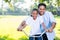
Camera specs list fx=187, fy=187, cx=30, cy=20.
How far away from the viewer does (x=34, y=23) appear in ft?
7.04

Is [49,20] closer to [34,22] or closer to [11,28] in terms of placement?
[34,22]

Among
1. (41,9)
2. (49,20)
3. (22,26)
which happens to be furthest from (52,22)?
(22,26)

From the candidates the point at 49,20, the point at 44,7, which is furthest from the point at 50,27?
the point at 44,7

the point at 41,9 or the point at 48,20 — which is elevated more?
the point at 41,9

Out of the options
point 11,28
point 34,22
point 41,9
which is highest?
point 41,9

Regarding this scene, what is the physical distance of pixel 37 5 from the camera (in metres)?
2.26

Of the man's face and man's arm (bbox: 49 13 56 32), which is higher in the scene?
the man's face

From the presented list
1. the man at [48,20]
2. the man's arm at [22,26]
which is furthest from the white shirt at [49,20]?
the man's arm at [22,26]

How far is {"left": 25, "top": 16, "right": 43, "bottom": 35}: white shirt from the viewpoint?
7.07ft

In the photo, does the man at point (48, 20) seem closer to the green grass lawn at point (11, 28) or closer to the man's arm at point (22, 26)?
the green grass lawn at point (11, 28)

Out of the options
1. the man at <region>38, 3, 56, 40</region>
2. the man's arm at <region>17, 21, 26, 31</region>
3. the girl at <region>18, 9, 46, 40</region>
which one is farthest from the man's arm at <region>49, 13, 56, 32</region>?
the man's arm at <region>17, 21, 26, 31</region>

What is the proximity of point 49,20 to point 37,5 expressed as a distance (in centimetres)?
24

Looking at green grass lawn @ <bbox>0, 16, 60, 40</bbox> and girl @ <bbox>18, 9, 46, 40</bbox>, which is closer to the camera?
girl @ <bbox>18, 9, 46, 40</bbox>

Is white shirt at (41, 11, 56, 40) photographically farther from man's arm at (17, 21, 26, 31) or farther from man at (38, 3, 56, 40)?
man's arm at (17, 21, 26, 31)
